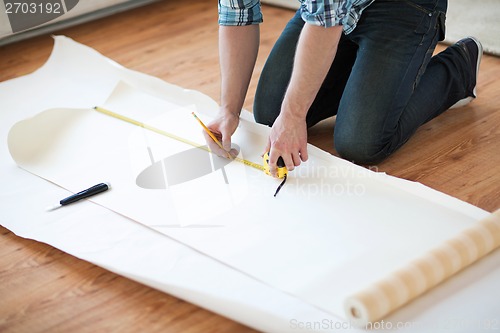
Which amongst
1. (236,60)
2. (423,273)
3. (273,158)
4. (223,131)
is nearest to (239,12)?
(236,60)

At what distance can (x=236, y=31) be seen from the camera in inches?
77.3

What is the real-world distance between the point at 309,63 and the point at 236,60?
0.35 meters

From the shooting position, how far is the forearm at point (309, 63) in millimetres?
1664

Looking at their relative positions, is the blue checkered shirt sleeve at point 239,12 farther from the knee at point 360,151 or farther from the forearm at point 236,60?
the knee at point 360,151

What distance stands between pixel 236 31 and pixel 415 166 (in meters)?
0.62

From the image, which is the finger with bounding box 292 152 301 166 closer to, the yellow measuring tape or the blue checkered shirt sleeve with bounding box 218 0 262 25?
the yellow measuring tape

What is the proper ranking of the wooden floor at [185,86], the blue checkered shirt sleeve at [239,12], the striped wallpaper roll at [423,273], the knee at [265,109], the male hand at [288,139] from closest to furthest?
the striped wallpaper roll at [423,273] → the wooden floor at [185,86] → the male hand at [288,139] → the blue checkered shirt sleeve at [239,12] → the knee at [265,109]

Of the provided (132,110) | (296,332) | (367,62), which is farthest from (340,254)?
(132,110)

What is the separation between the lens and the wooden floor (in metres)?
1.48

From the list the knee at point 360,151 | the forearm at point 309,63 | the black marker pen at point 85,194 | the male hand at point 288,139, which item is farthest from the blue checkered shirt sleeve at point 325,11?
the black marker pen at point 85,194

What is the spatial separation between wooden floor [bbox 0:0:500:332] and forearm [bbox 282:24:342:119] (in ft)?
1.23

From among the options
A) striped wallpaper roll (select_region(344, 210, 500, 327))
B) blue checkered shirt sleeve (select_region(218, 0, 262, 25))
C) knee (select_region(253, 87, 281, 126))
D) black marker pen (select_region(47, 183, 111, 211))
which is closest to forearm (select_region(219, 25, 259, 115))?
blue checkered shirt sleeve (select_region(218, 0, 262, 25))

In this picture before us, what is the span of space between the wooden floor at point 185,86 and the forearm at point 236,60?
299mm

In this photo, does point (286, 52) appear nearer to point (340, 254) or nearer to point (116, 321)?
point (340, 254)
